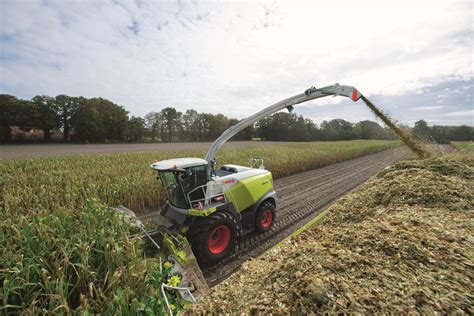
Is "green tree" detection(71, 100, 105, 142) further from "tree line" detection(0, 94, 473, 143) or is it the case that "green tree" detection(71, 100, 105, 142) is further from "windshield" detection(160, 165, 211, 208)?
"windshield" detection(160, 165, 211, 208)

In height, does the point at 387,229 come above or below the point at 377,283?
above

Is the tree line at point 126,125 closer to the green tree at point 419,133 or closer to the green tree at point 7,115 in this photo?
the green tree at point 7,115

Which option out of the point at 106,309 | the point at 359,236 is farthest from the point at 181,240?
the point at 359,236

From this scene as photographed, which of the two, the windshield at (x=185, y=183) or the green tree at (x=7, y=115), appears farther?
the green tree at (x=7, y=115)

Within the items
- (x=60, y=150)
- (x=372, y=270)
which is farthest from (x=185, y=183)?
(x=60, y=150)

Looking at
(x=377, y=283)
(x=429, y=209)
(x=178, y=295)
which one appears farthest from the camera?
(x=429, y=209)

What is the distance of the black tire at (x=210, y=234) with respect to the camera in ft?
11.1

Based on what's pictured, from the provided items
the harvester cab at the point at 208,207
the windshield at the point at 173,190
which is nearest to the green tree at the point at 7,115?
the harvester cab at the point at 208,207

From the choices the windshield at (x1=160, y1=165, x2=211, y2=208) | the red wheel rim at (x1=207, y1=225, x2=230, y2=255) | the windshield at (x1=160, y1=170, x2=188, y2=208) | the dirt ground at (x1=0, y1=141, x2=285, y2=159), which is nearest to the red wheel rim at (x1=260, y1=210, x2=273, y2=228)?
the red wheel rim at (x1=207, y1=225, x2=230, y2=255)

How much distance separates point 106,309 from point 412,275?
2.64 m

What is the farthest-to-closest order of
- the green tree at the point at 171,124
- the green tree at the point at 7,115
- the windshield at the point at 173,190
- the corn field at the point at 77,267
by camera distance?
the green tree at the point at 171,124 → the green tree at the point at 7,115 → the windshield at the point at 173,190 → the corn field at the point at 77,267

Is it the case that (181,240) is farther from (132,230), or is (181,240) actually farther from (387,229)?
(387,229)

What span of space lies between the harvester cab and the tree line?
588 inches

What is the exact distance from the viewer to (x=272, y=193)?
4.97 meters
